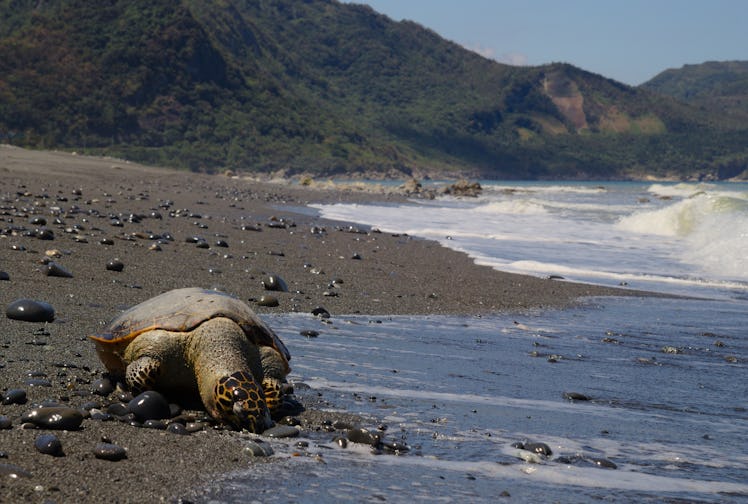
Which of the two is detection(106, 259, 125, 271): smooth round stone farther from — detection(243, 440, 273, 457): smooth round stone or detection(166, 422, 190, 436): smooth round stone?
detection(243, 440, 273, 457): smooth round stone

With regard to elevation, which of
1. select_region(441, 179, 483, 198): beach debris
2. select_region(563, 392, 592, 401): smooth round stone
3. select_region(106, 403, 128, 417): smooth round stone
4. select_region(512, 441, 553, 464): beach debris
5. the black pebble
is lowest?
select_region(106, 403, 128, 417): smooth round stone

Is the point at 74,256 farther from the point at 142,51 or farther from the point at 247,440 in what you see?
the point at 142,51

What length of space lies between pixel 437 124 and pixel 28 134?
133 meters

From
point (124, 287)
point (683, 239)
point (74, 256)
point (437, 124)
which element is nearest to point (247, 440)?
point (124, 287)

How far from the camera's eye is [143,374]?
4785mm

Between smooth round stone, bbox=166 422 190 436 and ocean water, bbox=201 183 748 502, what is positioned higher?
ocean water, bbox=201 183 748 502

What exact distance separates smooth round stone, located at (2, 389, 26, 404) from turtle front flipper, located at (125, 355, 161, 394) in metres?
0.63

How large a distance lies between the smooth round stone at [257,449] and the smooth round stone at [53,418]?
86cm

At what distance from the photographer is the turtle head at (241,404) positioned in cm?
438

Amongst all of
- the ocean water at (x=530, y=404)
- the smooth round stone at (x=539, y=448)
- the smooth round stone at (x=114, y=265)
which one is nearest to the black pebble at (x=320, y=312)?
the ocean water at (x=530, y=404)

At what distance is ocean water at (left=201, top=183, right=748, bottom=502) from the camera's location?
155 inches

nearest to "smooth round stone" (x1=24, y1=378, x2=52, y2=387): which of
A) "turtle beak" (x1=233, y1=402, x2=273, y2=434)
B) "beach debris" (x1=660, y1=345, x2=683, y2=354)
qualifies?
"turtle beak" (x1=233, y1=402, x2=273, y2=434)

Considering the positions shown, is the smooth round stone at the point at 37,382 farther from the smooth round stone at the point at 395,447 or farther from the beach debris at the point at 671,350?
the beach debris at the point at 671,350

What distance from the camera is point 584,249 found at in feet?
60.8
